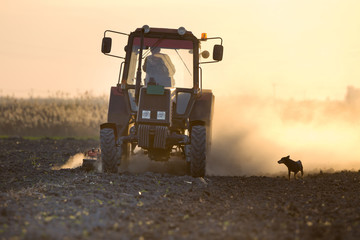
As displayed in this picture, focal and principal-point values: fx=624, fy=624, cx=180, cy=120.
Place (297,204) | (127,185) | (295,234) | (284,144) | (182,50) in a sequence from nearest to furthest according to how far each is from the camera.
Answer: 1. (295,234)
2. (297,204)
3. (127,185)
4. (182,50)
5. (284,144)

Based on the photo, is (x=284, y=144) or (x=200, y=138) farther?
(x=284, y=144)

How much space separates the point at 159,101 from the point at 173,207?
4.05 metres

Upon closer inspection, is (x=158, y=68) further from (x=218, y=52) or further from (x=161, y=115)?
(x=218, y=52)

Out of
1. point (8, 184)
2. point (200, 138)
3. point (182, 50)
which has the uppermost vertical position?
point (182, 50)

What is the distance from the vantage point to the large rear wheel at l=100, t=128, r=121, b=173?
12.8m

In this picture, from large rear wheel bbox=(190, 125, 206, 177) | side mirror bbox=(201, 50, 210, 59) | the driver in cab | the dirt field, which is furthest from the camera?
side mirror bbox=(201, 50, 210, 59)

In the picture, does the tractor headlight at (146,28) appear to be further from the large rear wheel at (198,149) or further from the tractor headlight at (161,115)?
the large rear wheel at (198,149)

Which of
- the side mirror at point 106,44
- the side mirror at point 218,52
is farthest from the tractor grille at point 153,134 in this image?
the side mirror at point 218,52

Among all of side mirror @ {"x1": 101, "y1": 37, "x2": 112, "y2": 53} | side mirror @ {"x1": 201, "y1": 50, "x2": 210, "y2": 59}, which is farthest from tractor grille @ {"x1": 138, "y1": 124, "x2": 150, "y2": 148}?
side mirror @ {"x1": 201, "y1": 50, "x2": 210, "y2": 59}

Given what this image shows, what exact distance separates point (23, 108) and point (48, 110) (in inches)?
70.6

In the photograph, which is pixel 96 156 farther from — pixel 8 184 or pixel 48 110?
pixel 48 110

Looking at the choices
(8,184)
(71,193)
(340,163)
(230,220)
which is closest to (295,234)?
(230,220)

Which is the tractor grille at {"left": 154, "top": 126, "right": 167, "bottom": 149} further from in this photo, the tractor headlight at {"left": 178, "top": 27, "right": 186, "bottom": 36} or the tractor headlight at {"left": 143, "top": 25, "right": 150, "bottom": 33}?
the tractor headlight at {"left": 143, "top": 25, "right": 150, "bottom": 33}

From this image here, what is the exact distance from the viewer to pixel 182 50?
45.6ft
